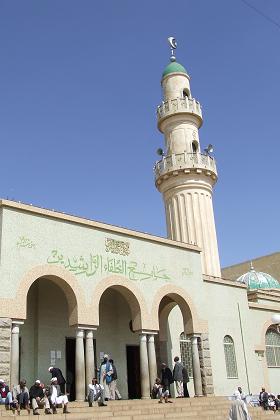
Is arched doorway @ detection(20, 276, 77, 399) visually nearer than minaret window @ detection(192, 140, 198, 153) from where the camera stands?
Yes

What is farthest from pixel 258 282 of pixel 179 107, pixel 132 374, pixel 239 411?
pixel 239 411

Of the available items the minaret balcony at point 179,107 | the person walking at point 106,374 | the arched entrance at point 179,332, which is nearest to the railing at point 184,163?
the minaret balcony at point 179,107

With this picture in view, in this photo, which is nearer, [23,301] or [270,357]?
[23,301]

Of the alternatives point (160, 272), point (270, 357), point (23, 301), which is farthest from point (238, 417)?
point (270, 357)

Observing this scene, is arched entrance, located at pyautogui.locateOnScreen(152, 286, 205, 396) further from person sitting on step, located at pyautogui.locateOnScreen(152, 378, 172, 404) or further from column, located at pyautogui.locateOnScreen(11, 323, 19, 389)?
column, located at pyautogui.locateOnScreen(11, 323, 19, 389)

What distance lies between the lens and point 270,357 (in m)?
22.6

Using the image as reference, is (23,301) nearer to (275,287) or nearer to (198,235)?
(198,235)

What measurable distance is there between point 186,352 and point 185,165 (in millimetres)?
8962

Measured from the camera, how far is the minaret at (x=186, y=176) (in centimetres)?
2366

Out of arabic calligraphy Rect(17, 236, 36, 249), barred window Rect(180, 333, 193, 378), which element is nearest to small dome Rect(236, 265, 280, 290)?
barred window Rect(180, 333, 193, 378)

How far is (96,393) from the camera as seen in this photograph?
13398 mm

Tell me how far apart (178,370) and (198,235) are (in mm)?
8853

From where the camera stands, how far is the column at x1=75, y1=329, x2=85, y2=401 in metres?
13.8

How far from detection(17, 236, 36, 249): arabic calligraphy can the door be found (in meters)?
6.32
